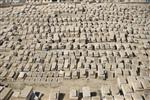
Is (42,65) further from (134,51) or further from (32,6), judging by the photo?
(32,6)

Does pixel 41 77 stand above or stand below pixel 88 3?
below

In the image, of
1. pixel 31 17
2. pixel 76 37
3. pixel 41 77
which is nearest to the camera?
pixel 41 77

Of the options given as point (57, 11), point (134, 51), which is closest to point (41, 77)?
point (134, 51)

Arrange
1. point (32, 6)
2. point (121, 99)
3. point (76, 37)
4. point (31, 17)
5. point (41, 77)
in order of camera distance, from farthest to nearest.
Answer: point (32, 6), point (31, 17), point (76, 37), point (41, 77), point (121, 99)

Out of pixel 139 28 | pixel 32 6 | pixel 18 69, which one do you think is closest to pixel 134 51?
pixel 139 28

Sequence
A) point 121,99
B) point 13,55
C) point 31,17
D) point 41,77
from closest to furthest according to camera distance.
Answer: point 121,99
point 41,77
point 13,55
point 31,17

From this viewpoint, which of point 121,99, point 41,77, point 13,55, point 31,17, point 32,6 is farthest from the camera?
point 32,6

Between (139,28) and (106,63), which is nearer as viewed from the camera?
(106,63)

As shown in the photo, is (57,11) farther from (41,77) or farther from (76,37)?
(41,77)

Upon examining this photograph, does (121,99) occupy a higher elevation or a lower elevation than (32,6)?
lower
